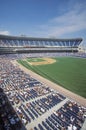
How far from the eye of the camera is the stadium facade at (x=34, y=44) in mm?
85144

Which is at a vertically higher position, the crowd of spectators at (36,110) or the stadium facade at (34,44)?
the stadium facade at (34,44)

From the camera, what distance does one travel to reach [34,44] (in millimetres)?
98625

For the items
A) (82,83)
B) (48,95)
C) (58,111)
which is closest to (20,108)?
(58,111)

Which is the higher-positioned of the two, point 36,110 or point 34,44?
point 34,44

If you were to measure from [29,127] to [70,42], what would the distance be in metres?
101

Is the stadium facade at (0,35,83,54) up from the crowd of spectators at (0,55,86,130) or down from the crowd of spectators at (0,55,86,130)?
up

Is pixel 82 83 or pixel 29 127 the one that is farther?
pixel 82 83

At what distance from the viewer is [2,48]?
7994cm

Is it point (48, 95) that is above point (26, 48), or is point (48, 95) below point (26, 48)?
below

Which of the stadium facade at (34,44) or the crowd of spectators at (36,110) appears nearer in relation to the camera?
the crowd of spectators at (36,110)

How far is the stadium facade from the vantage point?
8514cm

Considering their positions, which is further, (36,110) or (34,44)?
(34,44)

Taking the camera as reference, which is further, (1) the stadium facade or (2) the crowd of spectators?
(1) the stadium facade

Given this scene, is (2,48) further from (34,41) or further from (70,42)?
(70,42)
